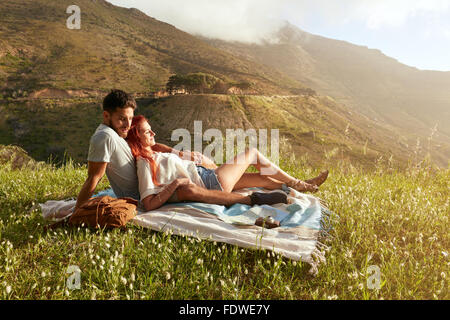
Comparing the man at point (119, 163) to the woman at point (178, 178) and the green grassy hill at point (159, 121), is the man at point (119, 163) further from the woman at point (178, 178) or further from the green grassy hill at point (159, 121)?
the green grassy hill at point (159, 121)

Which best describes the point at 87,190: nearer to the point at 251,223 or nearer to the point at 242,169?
the point at 251,223

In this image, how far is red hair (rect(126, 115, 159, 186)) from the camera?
3.94 m

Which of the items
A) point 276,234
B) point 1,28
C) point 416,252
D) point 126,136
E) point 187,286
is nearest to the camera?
point 187,286

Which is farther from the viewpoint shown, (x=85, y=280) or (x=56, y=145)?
(x=56, y=145)

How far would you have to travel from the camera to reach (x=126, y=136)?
4102 millimetres

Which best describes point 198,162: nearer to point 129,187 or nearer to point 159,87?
point 129,187

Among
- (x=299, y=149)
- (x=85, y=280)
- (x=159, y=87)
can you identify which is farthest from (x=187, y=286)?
(x=159, y=87)

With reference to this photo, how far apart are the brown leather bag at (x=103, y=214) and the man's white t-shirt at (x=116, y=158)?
558 millimetres

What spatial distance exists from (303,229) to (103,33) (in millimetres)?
132037

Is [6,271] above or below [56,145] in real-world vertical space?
above

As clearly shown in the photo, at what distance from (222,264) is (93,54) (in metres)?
111

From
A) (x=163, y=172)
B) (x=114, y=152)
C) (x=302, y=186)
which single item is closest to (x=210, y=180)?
(x=163, y=172)

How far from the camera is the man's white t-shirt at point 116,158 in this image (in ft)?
11.4

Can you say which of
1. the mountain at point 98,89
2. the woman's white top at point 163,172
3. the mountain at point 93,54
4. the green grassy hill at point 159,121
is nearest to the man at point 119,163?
the woman's white top at point 163,172
